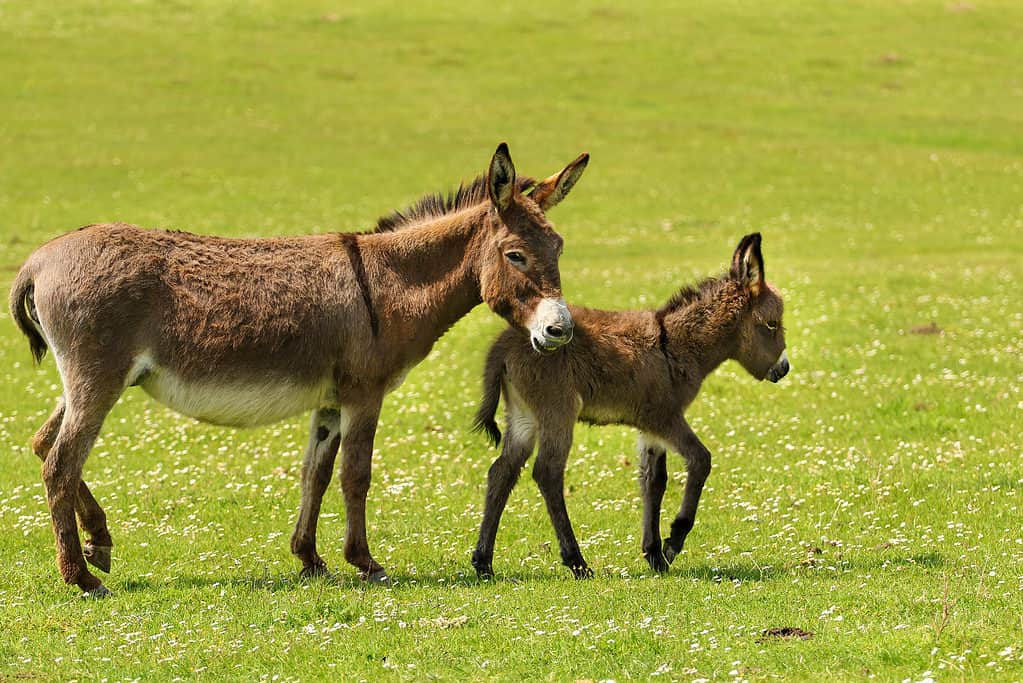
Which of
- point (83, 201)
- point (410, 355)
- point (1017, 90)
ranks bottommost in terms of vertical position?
point (83, 201)

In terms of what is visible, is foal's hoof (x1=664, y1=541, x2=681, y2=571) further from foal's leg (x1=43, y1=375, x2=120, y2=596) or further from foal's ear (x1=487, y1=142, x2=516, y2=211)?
foal's leg (x1=43, y1=375, x2=120, y2=596)

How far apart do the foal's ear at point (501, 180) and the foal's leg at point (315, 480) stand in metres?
2.28

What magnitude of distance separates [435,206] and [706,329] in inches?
107

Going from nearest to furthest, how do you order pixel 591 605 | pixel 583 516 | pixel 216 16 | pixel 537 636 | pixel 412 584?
pixel 537 636 → pixel 591 605 → pixel 412 584 → pixel 583 516 → pixel 216 16

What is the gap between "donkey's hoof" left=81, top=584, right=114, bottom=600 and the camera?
9570 millimetres

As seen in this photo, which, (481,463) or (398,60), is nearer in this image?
(481,463)

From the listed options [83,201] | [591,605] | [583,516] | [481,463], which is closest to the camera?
[591,605]

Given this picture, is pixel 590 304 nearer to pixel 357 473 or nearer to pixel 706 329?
pixel 706 329

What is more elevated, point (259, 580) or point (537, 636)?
point (537, 636)

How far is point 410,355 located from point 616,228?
2603 centimetres

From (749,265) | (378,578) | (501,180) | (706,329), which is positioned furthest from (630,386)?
(378,578)

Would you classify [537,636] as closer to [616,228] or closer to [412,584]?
[412,584]

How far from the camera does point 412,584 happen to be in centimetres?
1002

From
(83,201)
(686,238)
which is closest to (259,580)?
(686,238)
